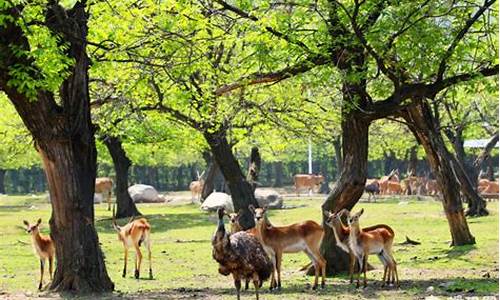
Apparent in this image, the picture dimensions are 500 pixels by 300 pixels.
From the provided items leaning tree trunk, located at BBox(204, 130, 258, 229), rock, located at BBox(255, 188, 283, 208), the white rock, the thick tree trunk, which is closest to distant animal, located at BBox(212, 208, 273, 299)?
the thick tree trunk

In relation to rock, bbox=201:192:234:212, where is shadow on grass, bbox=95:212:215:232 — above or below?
below

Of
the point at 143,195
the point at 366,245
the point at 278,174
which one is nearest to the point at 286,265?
the point at 366,245

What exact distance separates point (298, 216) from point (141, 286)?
16830 mm

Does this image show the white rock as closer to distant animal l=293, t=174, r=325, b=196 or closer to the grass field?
distant animal l=293, t=174, r=325, b=196

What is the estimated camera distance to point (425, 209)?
32000 mm

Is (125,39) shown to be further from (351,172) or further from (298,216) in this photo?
(298,216)

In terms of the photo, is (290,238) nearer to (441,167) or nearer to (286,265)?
(286,265)

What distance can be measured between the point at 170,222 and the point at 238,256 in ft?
61.8

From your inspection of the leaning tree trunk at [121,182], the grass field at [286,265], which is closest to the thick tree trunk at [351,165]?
the grass field at [286,265]

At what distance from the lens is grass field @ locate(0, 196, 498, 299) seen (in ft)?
38.6

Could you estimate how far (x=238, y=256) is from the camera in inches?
379

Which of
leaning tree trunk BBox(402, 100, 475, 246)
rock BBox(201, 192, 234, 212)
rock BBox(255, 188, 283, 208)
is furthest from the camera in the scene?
rock BBox(255, 188, 283, 208)

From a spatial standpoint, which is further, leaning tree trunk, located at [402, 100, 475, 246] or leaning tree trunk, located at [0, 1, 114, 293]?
leaning tree trunk, located at [402, 100, 475, 246]

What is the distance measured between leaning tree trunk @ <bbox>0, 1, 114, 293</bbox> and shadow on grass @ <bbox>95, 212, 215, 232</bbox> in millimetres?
13931
